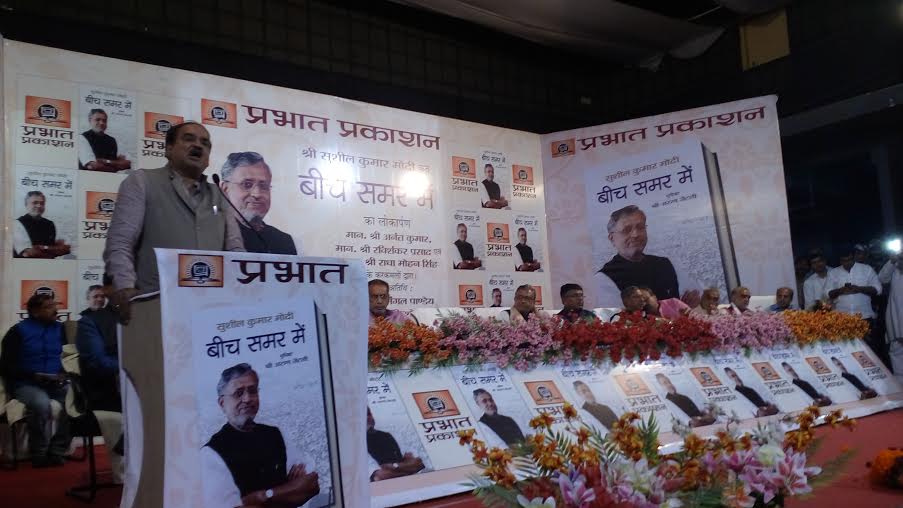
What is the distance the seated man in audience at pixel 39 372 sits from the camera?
15.3 feet

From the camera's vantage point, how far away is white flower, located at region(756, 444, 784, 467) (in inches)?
50.6

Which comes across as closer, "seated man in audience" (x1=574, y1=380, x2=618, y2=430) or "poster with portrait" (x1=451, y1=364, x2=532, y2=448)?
"poster with portrait" (x1=451, y1=364, x2=532, y2=448)

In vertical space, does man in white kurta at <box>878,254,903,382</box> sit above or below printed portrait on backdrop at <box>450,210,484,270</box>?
below

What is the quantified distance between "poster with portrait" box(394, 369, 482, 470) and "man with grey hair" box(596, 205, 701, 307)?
5.28 m

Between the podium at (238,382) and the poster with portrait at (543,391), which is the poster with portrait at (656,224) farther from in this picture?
the podium at (238,382)

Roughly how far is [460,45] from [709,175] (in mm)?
3133

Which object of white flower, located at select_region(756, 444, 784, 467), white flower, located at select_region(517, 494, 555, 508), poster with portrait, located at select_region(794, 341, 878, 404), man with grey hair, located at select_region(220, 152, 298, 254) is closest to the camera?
white flower, located at select_region(517, 494, 555, 508)

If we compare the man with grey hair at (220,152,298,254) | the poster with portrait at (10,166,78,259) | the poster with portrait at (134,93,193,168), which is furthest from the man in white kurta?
the poster with portrait at (10,166,78,259)

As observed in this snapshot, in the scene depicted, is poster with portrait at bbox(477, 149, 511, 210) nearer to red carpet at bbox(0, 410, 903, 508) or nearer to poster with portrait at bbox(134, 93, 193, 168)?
poster with portrait at bbox(134, 93, 193, 168)

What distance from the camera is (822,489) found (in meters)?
2.98

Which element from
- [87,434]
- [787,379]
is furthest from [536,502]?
[787,379]

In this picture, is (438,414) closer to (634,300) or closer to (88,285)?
(634,300)

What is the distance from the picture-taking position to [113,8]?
20.4 feet

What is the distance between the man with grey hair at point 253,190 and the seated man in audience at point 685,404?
3.53 metres
